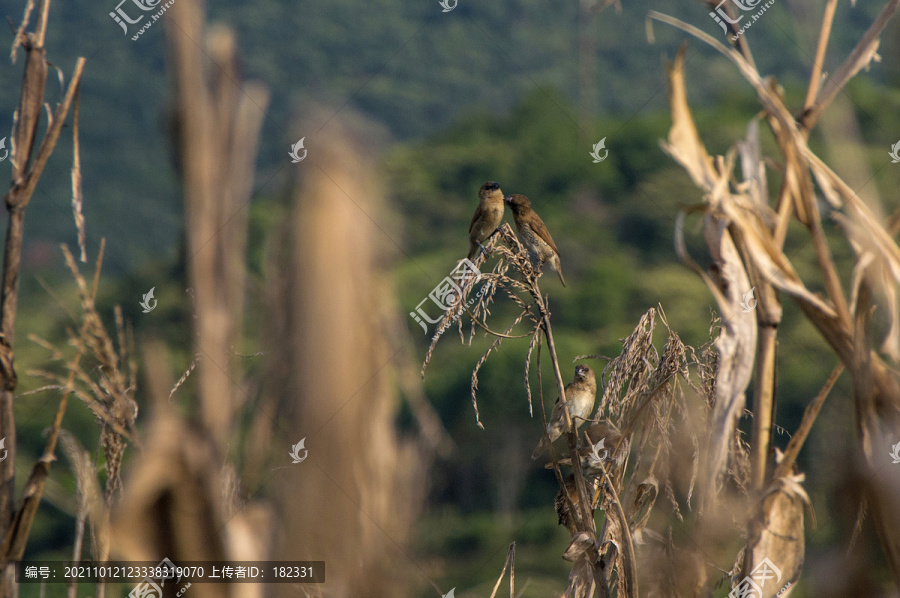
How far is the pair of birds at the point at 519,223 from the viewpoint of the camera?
4605 millimetres

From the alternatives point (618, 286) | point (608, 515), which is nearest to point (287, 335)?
point (608, 515)

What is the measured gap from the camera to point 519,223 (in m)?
4.67

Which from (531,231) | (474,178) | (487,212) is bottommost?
(531,231)

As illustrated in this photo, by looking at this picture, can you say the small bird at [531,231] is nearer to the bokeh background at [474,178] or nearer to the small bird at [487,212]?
the small bird at [487,212]

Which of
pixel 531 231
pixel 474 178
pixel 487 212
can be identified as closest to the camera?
pixel 531 231

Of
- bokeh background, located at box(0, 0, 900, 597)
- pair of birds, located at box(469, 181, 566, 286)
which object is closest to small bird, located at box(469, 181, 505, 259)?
pair of birds, located at box(469, 181, 566, 286)

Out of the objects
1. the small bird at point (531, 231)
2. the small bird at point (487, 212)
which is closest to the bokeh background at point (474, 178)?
the small bird at point (487, 212)

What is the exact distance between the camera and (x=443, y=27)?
143 feet

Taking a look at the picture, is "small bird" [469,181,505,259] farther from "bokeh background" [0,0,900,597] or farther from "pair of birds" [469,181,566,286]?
"bokeh background" [0,0,900,597]

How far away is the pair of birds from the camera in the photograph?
461 centimetres

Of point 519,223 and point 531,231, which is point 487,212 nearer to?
point 519,223

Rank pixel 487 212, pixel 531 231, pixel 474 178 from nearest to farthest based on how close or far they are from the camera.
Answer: pixel 531 231 < pixel 487 212 < pixel 474 178

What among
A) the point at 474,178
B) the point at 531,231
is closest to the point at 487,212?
the point at 531,231

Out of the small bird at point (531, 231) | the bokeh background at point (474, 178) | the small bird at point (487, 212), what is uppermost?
the bokeh background at point (474, 178)
